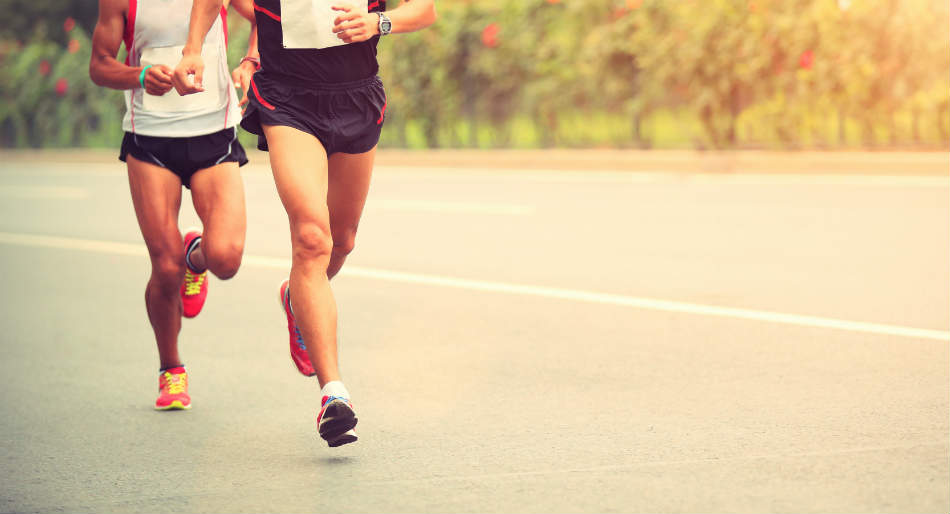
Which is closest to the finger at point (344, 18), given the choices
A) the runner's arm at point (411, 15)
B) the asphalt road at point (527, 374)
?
the runner's arm at point (411, 15)

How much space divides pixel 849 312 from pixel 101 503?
491 cm

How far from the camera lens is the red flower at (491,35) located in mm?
23625

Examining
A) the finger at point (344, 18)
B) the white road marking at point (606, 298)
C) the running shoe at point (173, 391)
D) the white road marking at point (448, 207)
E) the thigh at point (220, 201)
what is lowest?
the white road marking at point (448, 207)

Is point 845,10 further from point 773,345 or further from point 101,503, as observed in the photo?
point 101,503

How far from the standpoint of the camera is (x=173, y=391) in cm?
649

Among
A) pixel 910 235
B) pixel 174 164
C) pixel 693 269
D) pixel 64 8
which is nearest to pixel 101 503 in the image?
pixel 174 164

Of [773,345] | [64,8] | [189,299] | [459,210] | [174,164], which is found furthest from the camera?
[64,8]

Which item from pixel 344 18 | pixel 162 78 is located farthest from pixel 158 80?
pixel 344 18

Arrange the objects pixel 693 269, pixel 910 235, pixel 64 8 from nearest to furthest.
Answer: pixel 693 269, pixel 910 235, pixel 64 8

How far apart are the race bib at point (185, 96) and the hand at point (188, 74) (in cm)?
27

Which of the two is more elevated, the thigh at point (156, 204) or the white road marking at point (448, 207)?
the thigh at point (156, 204)

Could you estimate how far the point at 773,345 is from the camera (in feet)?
25.1

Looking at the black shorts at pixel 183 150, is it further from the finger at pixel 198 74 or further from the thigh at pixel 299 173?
the thigh at pixel 299 173

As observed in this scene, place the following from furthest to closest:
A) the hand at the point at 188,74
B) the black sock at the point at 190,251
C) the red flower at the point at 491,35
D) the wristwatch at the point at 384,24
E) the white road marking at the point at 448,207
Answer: the red flower at the point at 491,35 < the white road marking at the point at 448,207 < the black sock at the point at 190,251 < the hand at the point at 188,74 < the wristwatch at the point at 384,24
